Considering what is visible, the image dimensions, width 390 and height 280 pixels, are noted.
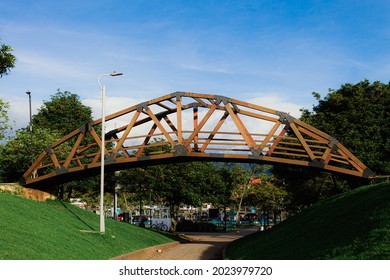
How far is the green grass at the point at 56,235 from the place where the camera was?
66.7ft

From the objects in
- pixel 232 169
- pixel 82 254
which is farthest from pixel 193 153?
pixel 232 169

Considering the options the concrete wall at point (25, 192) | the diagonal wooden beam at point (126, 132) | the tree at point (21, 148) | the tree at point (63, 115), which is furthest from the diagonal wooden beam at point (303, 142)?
the tree at point (63, 115)

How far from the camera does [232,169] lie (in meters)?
78.8

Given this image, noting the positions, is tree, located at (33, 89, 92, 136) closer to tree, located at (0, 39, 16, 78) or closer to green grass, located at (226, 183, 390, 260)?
tree, located at (0, 39, 16, 78)

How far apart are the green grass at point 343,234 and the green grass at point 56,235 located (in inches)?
349

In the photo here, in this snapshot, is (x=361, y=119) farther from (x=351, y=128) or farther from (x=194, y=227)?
(x=194, y=227)

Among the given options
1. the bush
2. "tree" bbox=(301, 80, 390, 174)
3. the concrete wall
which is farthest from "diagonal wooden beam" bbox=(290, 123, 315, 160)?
the bush

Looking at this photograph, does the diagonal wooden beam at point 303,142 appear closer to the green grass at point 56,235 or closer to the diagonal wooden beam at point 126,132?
the diagonal wooden beam at point 126,132

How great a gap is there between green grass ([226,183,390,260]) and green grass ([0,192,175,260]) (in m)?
8.87

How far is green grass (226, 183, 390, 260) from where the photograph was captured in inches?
684

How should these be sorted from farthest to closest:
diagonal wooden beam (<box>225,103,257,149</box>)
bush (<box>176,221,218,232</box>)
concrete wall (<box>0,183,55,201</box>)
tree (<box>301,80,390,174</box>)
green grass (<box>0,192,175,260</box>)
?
bush (<box>176,221,218,232</box>)
tree (<box>301,80,390,174</box>)
concrete wall (<box>0,183,55,201</box>)
diagonal wooden beam (<box>225,103,257,149</box>)
green grass (<box>0,192,175,260</box>)

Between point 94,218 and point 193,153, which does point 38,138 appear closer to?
point 94,218

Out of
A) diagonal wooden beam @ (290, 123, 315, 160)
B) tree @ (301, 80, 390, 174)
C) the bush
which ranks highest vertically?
tree @ (301, 80, 390, 174)

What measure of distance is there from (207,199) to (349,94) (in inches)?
901
